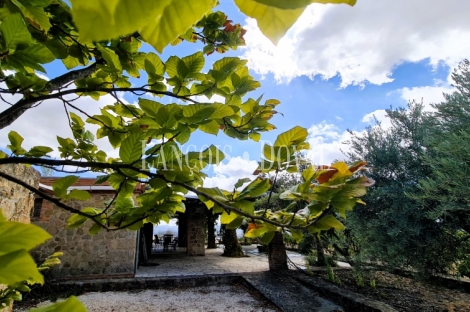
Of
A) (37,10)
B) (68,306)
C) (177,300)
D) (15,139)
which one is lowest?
(177,300)

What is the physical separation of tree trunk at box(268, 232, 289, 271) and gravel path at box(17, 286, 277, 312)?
1657mm

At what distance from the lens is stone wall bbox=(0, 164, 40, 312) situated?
250cm

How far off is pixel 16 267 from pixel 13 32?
67cm

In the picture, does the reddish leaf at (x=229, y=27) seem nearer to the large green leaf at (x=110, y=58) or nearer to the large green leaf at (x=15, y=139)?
the large green leaf at (x=110, y=58)

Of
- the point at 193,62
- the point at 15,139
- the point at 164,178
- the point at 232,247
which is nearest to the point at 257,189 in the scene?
the point at 164,178

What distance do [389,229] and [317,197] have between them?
4.72 m

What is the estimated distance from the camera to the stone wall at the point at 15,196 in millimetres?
2498

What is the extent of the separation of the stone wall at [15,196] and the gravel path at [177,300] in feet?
8.79

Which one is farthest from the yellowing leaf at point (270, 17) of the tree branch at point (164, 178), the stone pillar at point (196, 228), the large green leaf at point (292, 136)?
the stone pillar at point (196, 228)

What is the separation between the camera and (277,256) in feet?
25.1

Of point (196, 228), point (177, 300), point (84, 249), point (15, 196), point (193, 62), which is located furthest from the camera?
point (196, 228)

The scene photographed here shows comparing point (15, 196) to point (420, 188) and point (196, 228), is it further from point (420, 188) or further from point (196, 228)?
point (196, 228)

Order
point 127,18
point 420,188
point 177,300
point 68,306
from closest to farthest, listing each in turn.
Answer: point 127,18 → point 68,306 → point 420,188 → point 177,300

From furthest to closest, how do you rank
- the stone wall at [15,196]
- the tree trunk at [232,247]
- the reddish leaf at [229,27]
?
the tree trunk at [232,247] → the stone wall at [15,196] → the reddish leaf at [229,27]
